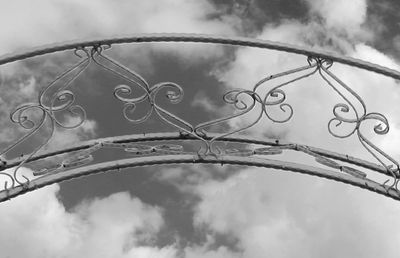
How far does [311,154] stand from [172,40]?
114 centimetres

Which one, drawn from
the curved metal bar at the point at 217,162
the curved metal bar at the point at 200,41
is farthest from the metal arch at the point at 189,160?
the curved metal bar at the point at 200,41

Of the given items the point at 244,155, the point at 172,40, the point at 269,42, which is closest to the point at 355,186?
the point at 244,155

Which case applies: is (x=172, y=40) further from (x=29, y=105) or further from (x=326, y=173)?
(x=326, y=173)

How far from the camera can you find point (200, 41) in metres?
4.12

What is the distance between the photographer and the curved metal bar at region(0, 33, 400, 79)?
400 centimetres

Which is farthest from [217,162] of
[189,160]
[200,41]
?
[200,41]

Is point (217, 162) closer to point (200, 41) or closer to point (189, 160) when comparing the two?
point (189, 160)

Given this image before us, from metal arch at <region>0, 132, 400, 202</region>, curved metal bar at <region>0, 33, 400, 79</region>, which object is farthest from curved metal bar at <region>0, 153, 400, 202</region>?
curved metal bar at <region>0, 33, 400, 79</region>

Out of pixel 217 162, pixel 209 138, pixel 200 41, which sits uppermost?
pixel 200 41

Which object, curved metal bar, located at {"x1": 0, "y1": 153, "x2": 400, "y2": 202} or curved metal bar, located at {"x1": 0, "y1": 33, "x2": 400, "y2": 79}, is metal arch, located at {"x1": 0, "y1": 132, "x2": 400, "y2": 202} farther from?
curved metal bar, located at {"x1": 0, "y1": 33, "x2": 400, "y2": 79}

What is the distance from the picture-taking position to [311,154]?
4512 mm

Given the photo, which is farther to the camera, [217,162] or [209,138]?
[209,138]

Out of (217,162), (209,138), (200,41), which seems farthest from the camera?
(209,138)

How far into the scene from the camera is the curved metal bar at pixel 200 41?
400cm
